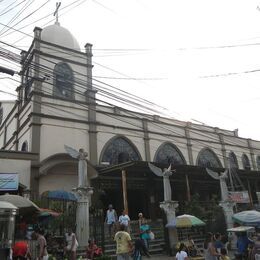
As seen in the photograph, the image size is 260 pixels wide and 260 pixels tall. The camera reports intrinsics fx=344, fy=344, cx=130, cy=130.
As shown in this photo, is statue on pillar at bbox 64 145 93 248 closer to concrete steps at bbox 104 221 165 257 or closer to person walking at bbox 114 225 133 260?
concrete steps at bbox 104 221 165 257

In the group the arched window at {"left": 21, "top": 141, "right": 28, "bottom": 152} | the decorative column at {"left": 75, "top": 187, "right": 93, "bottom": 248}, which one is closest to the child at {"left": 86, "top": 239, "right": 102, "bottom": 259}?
the decorative column at {"left": 75, "top": 187, "right": 93, "bottom": 248}

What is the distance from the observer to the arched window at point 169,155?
1053 inches

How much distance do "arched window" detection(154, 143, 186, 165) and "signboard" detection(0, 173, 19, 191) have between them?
481 inches

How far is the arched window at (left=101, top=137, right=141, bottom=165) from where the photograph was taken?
23297mm

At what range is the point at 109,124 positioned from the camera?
23891mm

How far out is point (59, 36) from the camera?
24688mm

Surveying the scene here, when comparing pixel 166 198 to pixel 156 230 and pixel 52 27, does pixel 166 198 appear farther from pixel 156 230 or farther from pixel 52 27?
pixel 52 27

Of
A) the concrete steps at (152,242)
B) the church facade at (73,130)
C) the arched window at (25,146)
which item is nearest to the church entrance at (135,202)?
the church facade at (73,130)

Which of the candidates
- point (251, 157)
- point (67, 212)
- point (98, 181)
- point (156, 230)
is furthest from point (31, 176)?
point (251, 157)

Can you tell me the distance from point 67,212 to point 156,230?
5.29m

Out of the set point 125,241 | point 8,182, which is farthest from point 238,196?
point 8,182

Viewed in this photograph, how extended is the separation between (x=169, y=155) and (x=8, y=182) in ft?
46.8

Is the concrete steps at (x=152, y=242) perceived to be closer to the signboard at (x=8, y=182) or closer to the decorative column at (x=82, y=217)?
the decorative column at (x=82, y=217)

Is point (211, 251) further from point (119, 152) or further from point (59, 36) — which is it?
point (59, 36)
